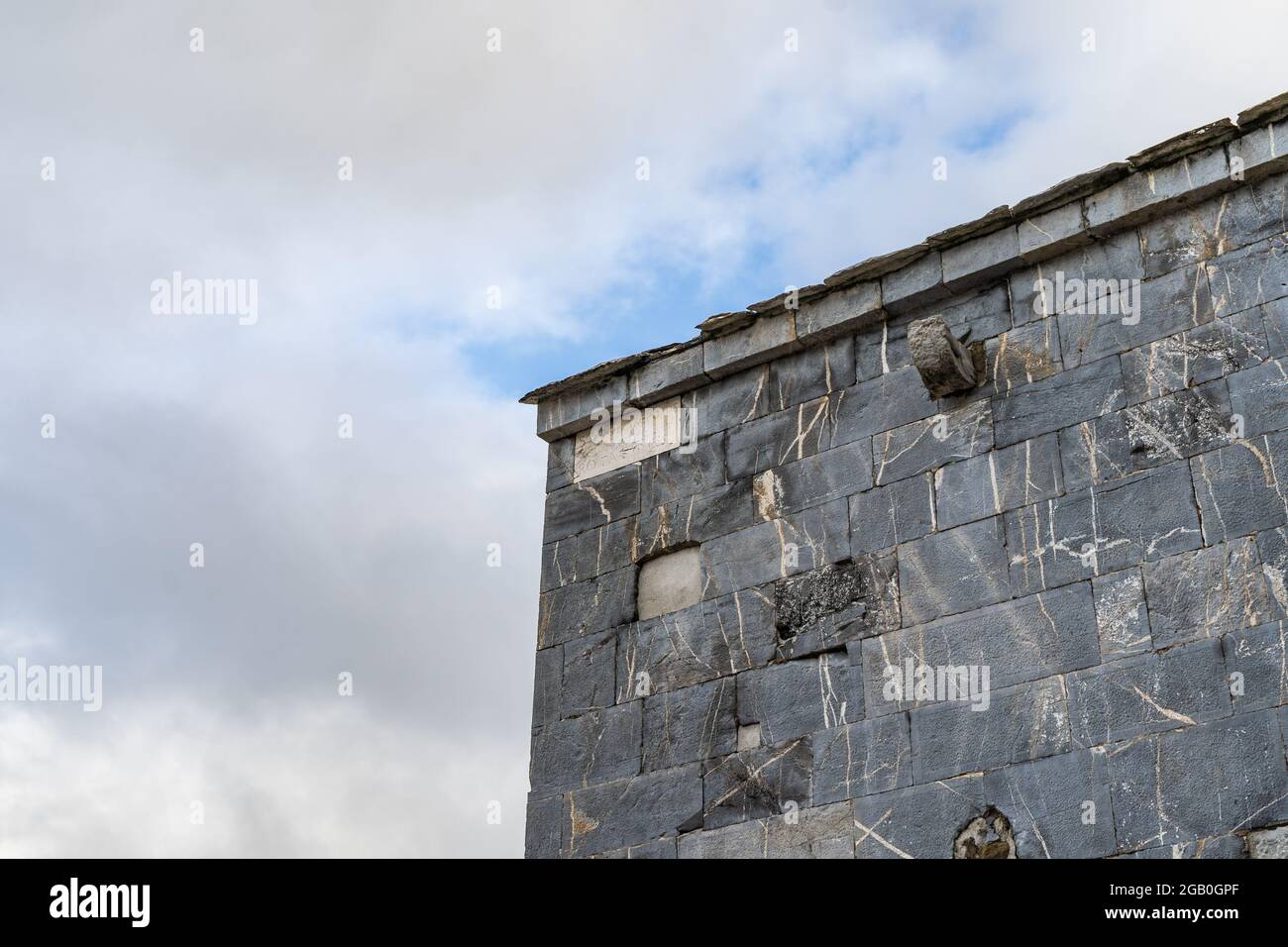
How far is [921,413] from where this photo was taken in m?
9.38

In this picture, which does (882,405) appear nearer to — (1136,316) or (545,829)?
(1136,316)

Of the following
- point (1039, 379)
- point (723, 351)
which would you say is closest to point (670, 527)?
point (723, 351)

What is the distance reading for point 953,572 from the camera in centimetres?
884

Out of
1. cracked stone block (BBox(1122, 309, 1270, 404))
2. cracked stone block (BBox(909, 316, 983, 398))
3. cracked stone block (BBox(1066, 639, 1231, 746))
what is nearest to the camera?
cracked stone block (BBox(1066, 639, 1231, 746))

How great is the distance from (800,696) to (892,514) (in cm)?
107

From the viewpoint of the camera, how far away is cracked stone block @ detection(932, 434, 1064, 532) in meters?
8.74

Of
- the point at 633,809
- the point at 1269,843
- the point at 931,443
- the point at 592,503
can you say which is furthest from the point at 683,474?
the point at 1269,843

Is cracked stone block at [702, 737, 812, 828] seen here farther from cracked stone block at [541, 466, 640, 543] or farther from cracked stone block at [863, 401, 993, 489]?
cracked stone block at [541, 466, 640, 543]

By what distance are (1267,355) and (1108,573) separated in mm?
1281

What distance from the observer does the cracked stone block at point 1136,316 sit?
8688 millimetres

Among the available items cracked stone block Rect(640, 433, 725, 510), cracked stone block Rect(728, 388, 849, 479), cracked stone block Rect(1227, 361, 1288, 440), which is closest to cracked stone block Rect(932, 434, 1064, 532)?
cracked stone block Rect(728, 388, 849, 479)

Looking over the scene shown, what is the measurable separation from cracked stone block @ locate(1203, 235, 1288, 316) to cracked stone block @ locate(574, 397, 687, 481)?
3209 millimetres

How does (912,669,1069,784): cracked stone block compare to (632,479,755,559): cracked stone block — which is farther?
(632,479,755,559): cracked stone block
